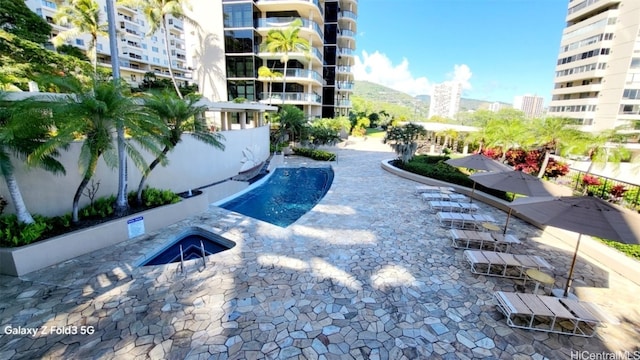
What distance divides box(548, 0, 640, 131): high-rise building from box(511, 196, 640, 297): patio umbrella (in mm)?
48294

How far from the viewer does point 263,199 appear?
11906 mm

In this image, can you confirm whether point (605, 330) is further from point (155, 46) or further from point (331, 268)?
point (155, 46)

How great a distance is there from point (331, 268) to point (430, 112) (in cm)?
19034

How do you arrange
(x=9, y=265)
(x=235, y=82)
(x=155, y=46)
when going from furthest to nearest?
(x=155, y=46) → (x=235, y=82) → (x=9, y=265)

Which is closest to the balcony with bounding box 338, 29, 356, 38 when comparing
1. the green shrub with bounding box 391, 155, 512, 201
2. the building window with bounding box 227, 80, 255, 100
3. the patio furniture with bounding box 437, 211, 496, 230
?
the building window with bounding box 227, 80, 255, 100

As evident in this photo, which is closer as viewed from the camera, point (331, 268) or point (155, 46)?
point (331, 268)

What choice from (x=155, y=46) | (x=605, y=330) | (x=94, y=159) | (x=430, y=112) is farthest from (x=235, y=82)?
(x=430, y=112)

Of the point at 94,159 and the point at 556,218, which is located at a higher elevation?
the point at 94,159

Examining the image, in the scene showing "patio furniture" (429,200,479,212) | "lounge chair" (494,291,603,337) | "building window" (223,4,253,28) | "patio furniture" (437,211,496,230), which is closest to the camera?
"lounge chair" (494,291,603,337)

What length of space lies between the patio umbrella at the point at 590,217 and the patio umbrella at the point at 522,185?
2131mm

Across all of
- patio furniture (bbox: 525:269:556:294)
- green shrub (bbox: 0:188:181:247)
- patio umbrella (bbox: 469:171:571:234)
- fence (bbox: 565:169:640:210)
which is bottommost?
patio furniture (bbox: 525:269:556:294)

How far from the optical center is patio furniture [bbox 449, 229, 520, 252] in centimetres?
685

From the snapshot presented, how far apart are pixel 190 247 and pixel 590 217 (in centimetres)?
859

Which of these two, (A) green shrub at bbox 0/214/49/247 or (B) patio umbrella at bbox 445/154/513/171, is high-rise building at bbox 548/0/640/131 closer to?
(B) patio umbrella at bbox 445/154/513/171
